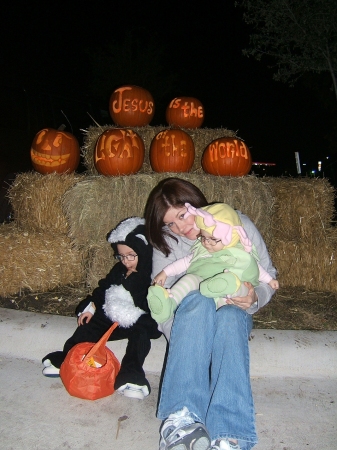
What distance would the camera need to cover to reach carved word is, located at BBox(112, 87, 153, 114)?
5023 millimetres

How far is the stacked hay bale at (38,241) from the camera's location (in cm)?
400

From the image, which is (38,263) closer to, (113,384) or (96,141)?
(96,141)

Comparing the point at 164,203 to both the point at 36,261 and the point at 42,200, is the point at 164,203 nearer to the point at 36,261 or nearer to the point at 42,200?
the point at 36,261

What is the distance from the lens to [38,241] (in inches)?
161

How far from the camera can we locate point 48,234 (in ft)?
13.9

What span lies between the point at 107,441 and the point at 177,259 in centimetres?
108

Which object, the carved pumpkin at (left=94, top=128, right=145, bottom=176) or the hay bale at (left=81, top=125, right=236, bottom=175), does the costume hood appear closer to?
the carved pumpkin at (left=94, top=128, right=145, bottom=176)

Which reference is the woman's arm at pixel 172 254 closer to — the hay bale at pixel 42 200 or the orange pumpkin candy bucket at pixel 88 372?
the orange pumpkin candy bucket at pixel 88 372

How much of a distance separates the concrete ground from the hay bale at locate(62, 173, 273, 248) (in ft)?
3.17

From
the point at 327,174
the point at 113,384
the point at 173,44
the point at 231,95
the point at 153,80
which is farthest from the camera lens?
the point at 231,95

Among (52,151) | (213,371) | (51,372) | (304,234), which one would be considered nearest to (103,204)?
(52,151)

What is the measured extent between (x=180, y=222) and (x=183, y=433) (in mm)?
1153

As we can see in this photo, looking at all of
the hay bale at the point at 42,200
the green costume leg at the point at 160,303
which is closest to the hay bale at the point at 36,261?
the hay bale at the point at 42,200

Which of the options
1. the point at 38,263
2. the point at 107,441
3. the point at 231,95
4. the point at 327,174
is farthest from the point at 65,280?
the point at 231,95
